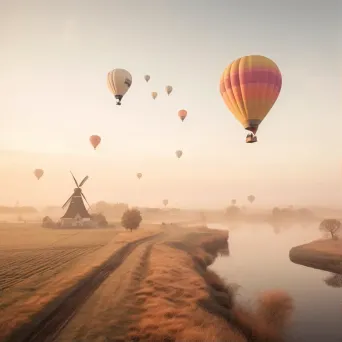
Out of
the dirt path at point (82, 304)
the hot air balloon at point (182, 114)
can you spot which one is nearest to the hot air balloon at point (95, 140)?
the hot air balloon at point (182, 114)

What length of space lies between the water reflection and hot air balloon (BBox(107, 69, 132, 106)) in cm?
3810

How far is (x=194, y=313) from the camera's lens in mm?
18594

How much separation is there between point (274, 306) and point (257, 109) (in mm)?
19375

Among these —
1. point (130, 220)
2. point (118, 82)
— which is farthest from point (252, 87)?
point (130, 220)

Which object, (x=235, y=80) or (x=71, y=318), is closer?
(x=71, y=318)

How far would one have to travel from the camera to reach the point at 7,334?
14.5 m

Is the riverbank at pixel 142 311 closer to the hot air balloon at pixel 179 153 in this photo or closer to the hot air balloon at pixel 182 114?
the hot air balloon at pixel 182 114

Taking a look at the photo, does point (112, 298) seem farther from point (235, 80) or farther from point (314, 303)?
point (235, 80)

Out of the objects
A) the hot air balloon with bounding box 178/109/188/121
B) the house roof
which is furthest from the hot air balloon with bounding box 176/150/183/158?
the house roof

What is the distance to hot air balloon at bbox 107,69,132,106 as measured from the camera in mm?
43219

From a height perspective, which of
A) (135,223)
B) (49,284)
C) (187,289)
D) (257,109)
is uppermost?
(257,109)

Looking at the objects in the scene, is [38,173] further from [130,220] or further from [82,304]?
[82,304]

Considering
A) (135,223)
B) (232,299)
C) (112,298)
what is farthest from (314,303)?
(135,223)

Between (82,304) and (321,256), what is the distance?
4131 centimetres
